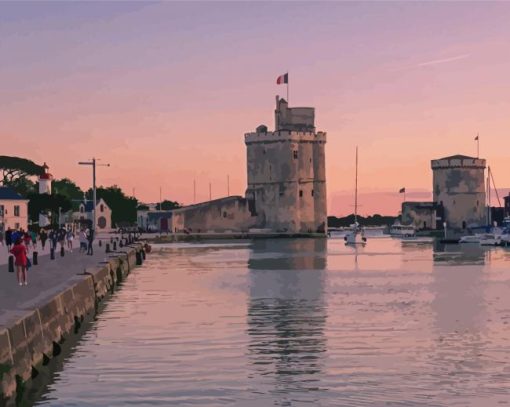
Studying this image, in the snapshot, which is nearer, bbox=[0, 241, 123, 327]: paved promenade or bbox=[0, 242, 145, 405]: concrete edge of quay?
bbox=[0, 242, 145, 405]: concrete edge of quay

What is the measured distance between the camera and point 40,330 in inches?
779

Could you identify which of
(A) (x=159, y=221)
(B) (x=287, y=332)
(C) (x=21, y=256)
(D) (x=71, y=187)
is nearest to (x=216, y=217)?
(A) (x=159, y=221)

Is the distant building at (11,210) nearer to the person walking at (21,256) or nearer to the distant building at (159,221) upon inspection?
the distant building at (159,221)

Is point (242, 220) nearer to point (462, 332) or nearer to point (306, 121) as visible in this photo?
point (306, 121)

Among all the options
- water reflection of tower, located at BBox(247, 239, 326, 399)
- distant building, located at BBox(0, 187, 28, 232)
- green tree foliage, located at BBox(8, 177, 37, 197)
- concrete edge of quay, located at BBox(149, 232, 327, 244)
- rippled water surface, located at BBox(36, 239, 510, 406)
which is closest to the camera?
rippled water surface, located at BBox(36, 239, 510, 406)

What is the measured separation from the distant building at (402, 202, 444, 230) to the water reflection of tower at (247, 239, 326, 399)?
100598 mm

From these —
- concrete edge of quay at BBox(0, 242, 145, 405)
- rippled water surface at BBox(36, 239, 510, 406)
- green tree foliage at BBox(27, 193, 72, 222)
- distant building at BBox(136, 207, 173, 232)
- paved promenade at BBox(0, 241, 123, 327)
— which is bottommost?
rippled water surface at BBox(36, 239, 510, 406)

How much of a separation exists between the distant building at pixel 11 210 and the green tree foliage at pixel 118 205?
190ft

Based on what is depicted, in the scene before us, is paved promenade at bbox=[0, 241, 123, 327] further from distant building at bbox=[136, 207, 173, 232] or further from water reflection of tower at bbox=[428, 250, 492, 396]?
distant building at bbox=[136, 207, 173, 232]

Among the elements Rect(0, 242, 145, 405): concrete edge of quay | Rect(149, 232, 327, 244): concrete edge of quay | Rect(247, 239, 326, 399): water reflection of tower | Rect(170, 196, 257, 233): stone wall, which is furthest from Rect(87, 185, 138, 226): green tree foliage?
Rect(0, 242, 145, 405): concrete edge of quay

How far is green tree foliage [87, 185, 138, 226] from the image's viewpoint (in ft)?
540

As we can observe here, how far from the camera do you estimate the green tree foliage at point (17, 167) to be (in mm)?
146375

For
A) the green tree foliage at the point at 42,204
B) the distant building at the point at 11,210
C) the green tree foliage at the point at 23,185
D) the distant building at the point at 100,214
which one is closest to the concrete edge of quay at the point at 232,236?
the green tree foliage at the point at 42,204

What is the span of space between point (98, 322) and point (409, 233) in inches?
4687
